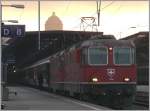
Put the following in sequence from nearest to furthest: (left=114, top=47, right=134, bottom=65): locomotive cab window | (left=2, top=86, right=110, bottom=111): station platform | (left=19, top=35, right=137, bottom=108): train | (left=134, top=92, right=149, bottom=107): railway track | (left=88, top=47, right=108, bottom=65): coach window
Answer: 1. (left=2, top=86, right=110, bottom=111): station platform
2. (left=19, top=35, right=137, bottom=108): train
3. (left=88, top=47, right=108, bottom=65): coach window
4. (left=114, top=47, right=134, bottom=65): locomotive cab window
5. (left=134, top=92, right=149, bottom=107): railway track

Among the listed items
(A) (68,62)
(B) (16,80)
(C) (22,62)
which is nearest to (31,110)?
(A) (68,62)

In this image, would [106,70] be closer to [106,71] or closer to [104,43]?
[106,71]

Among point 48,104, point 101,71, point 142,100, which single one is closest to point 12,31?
point 101,71

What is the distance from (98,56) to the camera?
1077 inches

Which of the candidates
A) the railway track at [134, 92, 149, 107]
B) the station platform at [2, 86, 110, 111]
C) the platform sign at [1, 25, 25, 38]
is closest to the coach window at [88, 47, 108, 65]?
the station platform at [2, 86, 110, 111]

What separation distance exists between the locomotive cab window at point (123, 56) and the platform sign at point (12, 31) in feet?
17.7

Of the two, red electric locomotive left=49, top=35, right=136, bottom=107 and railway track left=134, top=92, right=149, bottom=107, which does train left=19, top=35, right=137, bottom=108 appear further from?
railway track left=134, top=92, right=149, bottom=107

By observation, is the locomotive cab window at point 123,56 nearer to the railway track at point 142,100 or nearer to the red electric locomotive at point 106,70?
the red electric locomotive at point 106,70

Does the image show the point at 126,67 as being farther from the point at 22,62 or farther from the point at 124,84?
the point at 22,62

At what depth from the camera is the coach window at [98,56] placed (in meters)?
27.2

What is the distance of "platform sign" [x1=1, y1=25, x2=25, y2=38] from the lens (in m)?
28.9

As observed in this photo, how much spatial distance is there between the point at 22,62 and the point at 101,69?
57.4m

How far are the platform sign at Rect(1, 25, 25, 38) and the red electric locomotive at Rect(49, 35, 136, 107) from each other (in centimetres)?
352

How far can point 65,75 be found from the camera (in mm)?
33031
